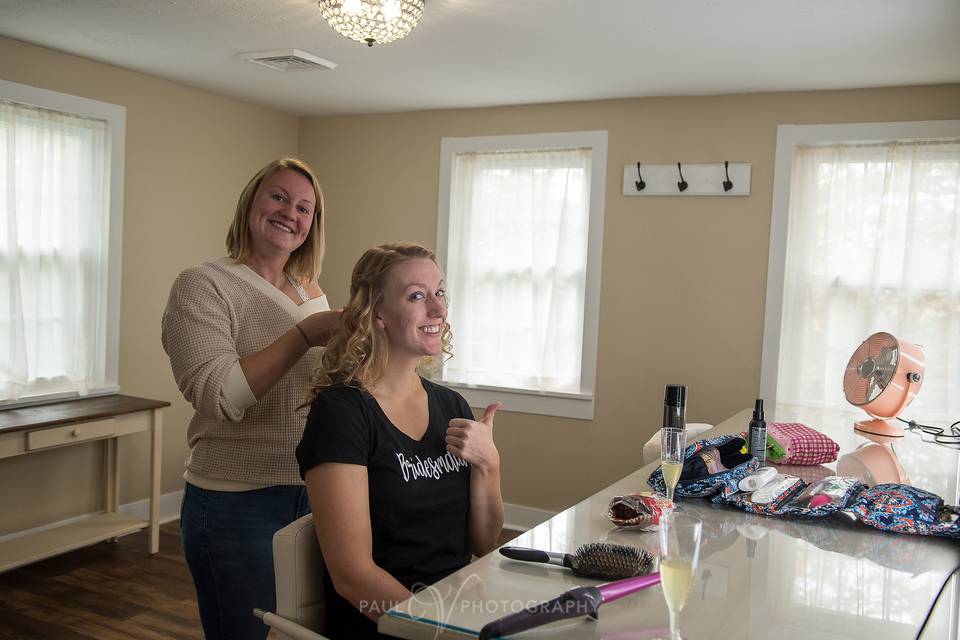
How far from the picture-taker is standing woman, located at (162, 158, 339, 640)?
1764 millimetres

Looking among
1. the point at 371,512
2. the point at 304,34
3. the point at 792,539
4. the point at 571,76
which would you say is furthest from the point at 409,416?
the point at 571,76

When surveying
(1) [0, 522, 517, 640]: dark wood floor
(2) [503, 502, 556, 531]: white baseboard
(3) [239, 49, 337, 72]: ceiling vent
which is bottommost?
(1) [0, 522, 517, 640]: dark wood floor

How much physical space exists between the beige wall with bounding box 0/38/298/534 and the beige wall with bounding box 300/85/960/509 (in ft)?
3.75

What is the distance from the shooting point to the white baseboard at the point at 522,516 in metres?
4.73

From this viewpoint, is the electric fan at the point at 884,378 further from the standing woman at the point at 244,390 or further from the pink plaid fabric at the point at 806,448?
the standing woman at the point at 244,390

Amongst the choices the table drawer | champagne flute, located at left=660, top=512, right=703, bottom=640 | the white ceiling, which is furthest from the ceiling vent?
champagne flute, located at left=660, top=512, right=703, bottom=640

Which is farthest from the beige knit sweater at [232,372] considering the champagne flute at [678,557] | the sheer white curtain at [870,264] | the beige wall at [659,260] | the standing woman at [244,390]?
the sheer white curtain at [870,264]

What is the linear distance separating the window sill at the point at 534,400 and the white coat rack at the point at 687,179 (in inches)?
47.1

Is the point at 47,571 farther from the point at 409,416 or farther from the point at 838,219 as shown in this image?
the point at 838,219

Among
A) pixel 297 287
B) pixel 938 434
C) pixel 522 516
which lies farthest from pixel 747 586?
pixel 522 516

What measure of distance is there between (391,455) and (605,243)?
3.12m

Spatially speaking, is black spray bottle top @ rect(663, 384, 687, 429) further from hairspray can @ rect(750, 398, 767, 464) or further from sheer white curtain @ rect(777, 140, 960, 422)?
sheer white curtain @ rect(777, 140, 960, 422)

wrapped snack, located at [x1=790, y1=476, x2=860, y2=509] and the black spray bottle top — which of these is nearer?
wrapped snack, located at [x1=790, y1=476, x2=860, y2=509]

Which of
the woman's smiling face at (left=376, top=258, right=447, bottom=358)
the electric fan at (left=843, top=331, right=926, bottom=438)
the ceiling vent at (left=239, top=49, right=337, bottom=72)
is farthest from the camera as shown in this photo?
the ceiling vent at (left=239, top=49, right=337, bottom=72)
